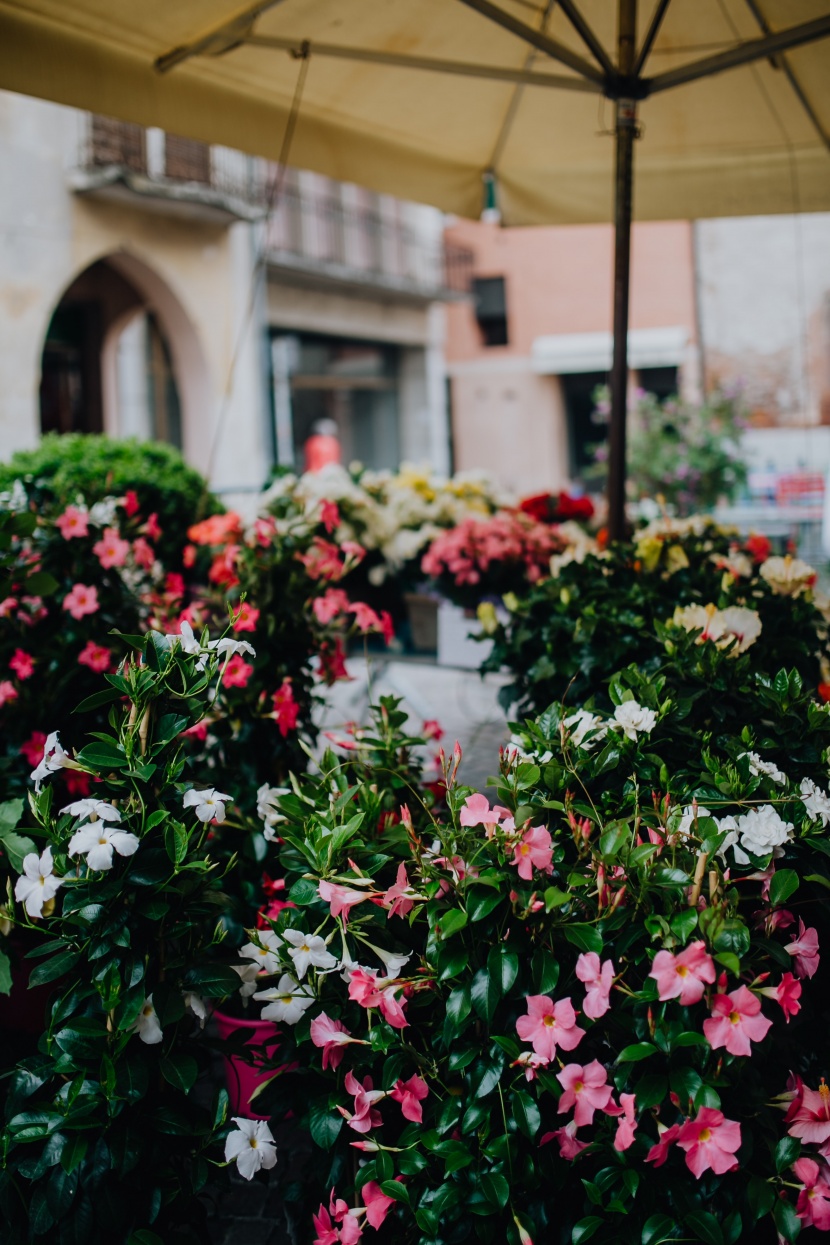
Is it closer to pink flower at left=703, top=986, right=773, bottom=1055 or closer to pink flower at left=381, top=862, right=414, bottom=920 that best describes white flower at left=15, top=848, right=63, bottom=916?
pink flower at left=381, top=862, right=414, bottom=920

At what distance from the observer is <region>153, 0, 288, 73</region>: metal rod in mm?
2891

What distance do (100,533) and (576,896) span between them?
5.80 ft

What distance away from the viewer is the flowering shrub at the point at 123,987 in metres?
1.38

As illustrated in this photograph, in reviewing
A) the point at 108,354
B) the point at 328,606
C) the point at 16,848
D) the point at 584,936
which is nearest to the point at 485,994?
the point at 584,936

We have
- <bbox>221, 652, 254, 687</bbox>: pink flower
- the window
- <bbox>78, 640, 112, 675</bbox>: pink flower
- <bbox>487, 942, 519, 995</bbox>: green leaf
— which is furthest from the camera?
the window

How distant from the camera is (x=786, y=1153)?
1336mm

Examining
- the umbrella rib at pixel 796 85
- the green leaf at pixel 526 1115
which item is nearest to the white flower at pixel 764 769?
the green leaf at pixel 526 1115

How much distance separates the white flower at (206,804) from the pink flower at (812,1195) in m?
0.86

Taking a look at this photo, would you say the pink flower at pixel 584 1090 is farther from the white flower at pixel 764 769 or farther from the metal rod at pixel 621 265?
the metal rod at pixel 621 265

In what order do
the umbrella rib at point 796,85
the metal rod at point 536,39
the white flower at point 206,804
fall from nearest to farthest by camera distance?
1. the white flower at point 206,804
2. the metal rod at point 536,39
3. the umbrella rib at point 796,85

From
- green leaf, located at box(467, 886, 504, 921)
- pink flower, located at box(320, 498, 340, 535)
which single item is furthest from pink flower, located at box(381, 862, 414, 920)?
pink flower, located at box(320, 498, 340, 535)

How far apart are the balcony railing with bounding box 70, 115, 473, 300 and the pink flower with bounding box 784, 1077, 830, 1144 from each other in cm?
813

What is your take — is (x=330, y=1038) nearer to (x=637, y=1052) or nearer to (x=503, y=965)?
(x=503, y=965)

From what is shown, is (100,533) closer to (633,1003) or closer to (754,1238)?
(633,1003)
